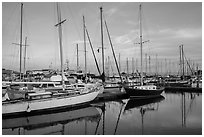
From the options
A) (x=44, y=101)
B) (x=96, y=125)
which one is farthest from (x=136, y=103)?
(x=44, y=101)

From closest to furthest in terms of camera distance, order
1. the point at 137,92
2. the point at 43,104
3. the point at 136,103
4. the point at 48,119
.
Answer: the point at 48,119, the point at 43,104, the point at 136,103, the point at 137,92

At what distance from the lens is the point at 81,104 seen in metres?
16.5

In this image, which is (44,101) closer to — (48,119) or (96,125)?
(48,119)

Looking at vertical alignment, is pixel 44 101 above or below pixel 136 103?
above

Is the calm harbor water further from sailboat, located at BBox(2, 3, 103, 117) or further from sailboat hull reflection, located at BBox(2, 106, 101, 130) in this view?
sailboat, located at BBox(2, 3, 103, 117)

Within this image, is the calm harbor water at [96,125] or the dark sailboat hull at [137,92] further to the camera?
the dark sailboat hull at [137,92]

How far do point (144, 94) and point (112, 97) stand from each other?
13.1 feet

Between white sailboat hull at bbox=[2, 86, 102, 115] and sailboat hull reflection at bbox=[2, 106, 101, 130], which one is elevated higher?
white sailboat hull at bbox=[2, 86, 102, 115]

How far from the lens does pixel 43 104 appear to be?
541 inches

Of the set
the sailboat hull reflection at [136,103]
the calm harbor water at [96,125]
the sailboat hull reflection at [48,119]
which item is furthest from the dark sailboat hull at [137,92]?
the sailboat hull reflection at [48,119]

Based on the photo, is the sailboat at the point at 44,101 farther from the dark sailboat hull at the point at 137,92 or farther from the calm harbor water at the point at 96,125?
the dark sailboat hull at the point at 137,92

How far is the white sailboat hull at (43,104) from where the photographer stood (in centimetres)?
1252

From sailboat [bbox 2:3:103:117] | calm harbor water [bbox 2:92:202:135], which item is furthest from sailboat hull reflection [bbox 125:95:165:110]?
sailboat [bbox 2:3:103:117]

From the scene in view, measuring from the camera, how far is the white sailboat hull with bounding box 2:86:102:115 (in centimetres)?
1252
